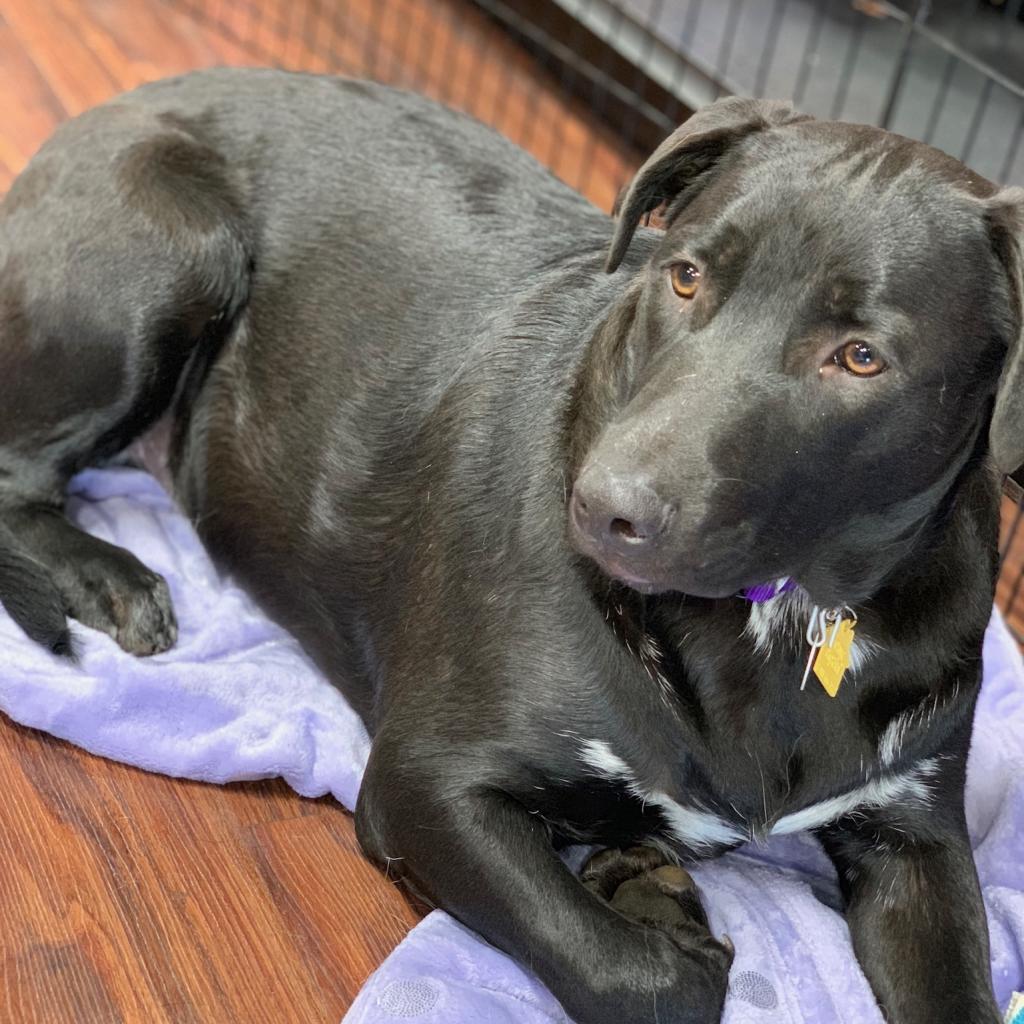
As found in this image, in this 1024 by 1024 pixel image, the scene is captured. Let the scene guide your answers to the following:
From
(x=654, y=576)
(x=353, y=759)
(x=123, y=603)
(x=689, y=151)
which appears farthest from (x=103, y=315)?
(x=654, y=576)

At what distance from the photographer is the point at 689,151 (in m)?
1.74

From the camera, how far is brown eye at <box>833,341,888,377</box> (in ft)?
4.97

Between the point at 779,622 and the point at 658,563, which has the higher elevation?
the point at 658,563

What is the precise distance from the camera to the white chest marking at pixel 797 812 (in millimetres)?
1840

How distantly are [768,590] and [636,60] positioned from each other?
301 cm

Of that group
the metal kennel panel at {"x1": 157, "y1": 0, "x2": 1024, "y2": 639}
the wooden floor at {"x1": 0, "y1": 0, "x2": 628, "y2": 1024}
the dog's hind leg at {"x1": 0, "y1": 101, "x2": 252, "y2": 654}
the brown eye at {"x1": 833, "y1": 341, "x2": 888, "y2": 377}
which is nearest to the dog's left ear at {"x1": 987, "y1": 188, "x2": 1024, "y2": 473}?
the brown eye at {"x1": 833, "y1": 341, "x2": 888, "y2": 377}

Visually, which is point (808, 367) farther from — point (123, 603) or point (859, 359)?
point (123, 603)

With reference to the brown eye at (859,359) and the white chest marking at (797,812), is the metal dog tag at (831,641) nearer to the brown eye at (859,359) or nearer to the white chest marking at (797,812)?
the white chest marking at (797,812)

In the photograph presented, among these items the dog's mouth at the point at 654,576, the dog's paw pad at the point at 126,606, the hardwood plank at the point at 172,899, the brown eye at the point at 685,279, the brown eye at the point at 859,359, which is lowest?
the hardwood plank at the point at 172,899

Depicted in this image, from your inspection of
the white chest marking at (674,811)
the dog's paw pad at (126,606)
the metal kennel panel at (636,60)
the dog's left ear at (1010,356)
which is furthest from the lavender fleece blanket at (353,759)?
the metal kennel panel at (636,60)

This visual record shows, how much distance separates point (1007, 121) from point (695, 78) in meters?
0.89

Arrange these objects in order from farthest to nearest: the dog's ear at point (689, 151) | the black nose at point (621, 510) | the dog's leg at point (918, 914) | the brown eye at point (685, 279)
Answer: the dog's leg at point (918, 914) < the dog's ear at point (689, 151) < the brown eye at point (685, 279) < the black nose at point (621, 510)

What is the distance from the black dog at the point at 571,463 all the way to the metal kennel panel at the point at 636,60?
2039 mm

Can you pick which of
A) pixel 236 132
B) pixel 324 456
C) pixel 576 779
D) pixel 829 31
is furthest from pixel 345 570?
pixel 829 31
